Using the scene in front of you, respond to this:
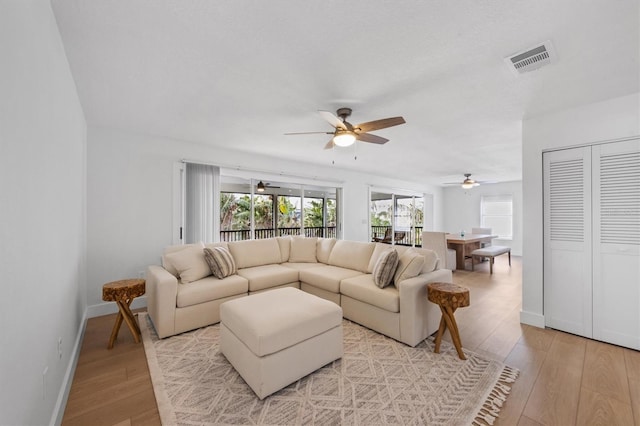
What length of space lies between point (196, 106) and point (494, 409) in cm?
358

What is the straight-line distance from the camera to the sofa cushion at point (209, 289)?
2764 millimetres

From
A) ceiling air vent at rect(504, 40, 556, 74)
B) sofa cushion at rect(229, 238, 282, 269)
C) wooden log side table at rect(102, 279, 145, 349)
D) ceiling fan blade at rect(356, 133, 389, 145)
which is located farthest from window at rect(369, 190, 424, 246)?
wooden log side table at rect(102, 279, 145, 349)

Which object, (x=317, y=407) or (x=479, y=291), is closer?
(x=317, y=407)

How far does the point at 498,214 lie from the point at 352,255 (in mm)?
7602

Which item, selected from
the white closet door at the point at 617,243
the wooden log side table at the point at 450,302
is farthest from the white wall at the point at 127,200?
the white closet door at the point at 617,243

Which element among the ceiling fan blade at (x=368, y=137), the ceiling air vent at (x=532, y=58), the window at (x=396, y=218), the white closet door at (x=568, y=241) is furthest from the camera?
the window at (x=396, y=218)

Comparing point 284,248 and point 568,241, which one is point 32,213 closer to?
point 284,248

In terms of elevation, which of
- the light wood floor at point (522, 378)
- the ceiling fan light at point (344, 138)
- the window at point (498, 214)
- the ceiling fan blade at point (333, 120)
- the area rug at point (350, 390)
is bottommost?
the light wood floor at point (522, 378)

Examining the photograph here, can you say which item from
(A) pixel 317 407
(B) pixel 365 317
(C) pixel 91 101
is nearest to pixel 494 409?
(A) pixel 317 407

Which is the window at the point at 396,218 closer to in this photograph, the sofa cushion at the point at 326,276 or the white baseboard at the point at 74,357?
the sofa cushion at the point at 326,276

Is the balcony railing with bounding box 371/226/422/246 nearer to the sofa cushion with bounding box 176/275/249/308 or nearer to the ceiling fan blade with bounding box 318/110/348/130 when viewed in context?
the sofa cushion with bounding box 176/275/249/308

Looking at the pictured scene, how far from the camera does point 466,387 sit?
1904mm

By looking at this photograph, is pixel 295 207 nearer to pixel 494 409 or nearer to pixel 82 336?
pixel 82 336

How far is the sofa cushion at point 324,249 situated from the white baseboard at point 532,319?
254 cm
